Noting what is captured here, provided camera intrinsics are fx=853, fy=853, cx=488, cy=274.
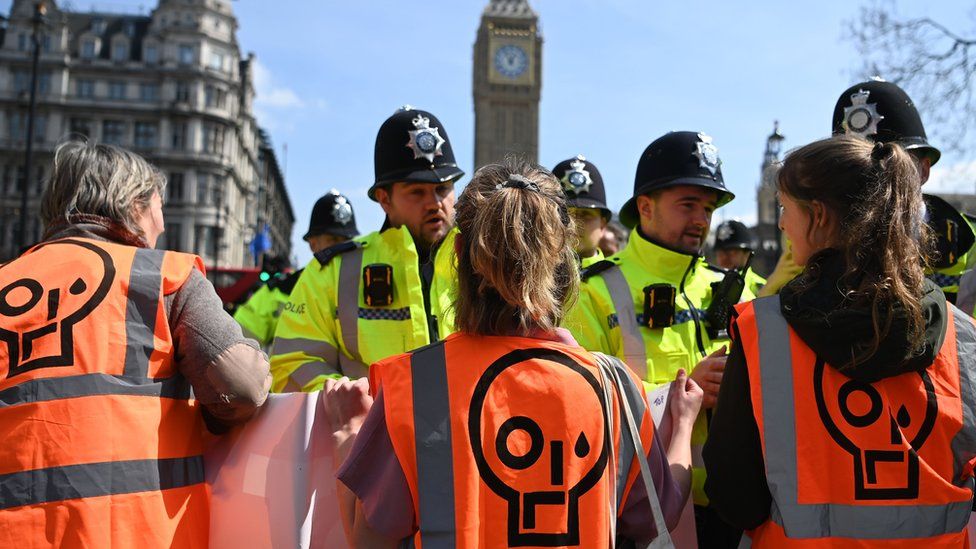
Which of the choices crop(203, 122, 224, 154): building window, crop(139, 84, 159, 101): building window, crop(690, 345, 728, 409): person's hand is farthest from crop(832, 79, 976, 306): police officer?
crop(139, 84, 159, 101): building window

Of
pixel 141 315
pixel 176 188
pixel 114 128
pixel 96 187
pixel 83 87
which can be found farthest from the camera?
pixel 83 87

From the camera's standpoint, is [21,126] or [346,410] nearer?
[346,410]

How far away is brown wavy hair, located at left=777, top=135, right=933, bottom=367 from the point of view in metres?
2.22

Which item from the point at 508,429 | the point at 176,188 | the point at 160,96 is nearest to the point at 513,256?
the point at 508,429

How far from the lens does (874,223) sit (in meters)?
2.28

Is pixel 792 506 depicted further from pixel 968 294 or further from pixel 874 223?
pixel 968 294

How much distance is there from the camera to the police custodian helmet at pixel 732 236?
8739 millimetres

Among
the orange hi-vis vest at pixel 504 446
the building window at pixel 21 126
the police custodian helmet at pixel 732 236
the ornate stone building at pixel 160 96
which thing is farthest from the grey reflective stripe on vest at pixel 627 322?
the building window at pixel 21 126

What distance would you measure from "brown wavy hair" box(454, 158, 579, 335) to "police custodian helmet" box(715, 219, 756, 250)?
22.0ft

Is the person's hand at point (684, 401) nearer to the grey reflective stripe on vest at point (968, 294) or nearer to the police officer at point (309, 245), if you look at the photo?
the grey reflective stripe on vest at point (968, 294)

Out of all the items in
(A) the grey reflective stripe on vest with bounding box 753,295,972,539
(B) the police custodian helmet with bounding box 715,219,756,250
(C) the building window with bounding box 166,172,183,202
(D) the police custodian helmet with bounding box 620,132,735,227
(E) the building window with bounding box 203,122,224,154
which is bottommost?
(A) the grey reflective stripe on vest with bounding box 753,295,972,539

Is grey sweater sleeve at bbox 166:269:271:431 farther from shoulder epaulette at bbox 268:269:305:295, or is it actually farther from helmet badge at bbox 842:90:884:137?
shoulder epaulette at bbox 268:269:305:295

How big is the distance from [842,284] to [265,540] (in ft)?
6.43

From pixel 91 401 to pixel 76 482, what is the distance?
0.74 ft
